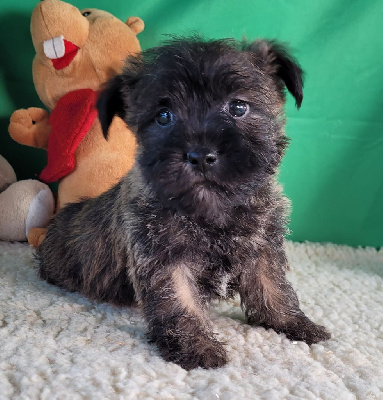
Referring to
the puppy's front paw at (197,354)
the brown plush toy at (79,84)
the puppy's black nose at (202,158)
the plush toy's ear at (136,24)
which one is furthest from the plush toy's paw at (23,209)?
the puppy's black nose at (202,158)

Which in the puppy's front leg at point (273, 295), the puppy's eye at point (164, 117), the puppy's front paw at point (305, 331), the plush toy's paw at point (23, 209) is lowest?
the plush toy's paw at point (23, 209)

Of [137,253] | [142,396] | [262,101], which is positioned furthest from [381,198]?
[142,396]

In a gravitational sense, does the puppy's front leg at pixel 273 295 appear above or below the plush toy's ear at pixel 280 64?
below

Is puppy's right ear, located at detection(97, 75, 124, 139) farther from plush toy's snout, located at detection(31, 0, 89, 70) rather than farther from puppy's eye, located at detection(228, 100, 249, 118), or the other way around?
plush toy's snout, located at detection(31, 0, 89, 70)

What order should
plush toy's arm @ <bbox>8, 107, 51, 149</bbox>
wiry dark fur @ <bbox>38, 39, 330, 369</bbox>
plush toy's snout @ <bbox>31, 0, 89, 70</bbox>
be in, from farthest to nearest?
plush toy's arm @ <bbox>8, 107, 51, 149</bbox>
plush toy's snout @ <bbox>31, 0, 89, 70</bbox>
wiry dark fur @ <bbox>38, 39, 330, 369</bbox>

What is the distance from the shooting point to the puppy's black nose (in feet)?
4.80

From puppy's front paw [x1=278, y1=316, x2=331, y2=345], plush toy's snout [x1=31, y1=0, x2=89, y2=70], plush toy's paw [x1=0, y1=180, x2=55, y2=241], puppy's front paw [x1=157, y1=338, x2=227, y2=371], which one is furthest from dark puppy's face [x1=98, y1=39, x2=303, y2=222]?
plush toy's paw [x1=0, y1=180, x2=55, y2=241]

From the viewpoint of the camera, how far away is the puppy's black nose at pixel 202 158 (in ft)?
4.80

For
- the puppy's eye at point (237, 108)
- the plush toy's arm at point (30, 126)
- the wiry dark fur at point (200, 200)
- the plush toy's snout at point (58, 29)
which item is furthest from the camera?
the plush toy's arm at point (30, 126)

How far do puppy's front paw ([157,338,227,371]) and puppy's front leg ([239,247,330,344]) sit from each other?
31 cm

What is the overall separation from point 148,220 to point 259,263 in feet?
1.39

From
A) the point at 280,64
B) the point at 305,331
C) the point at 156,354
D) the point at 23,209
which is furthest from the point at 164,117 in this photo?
the point at 23,209

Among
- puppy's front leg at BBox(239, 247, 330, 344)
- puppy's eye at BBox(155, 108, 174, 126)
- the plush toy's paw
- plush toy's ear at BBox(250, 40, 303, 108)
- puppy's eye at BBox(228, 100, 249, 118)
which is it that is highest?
plush toy's ear at BBox(250, 40, 303, 108)

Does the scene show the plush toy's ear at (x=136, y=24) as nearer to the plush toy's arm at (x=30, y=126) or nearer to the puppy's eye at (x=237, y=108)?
the plush toy's arm at (x=30, y=126)
